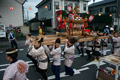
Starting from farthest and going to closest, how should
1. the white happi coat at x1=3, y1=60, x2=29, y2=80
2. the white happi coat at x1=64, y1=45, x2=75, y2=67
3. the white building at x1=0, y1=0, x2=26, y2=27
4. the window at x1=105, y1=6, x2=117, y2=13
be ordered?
the window at x1=105, y1=6, x2=117, y2=13, the white building at x1=0, y1=0, x2=26, y2=27, the white happi coat at x1=64, y1=45, x2=75, y2=67, the white happi coat at x1=3, y1=60, x2=29, y2=80

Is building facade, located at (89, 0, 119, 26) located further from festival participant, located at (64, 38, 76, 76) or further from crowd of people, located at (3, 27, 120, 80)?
festival participant, located at (64, 38, 76, 76)

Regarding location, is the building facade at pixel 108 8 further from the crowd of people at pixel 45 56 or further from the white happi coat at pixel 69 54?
the white happi coat at pixel 69 54

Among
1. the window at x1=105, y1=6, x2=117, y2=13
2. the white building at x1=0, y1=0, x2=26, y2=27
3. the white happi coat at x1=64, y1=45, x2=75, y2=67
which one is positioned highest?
the window at x1=105, y1=6, x2=117, y2=13

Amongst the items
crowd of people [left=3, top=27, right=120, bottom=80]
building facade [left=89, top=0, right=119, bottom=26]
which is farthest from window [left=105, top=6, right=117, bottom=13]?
crowd of people [left=3, top=27, right=120, bottom=80]

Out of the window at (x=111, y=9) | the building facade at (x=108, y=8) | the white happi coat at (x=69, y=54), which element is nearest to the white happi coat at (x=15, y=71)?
the white happi coat at (x=69, y=54)

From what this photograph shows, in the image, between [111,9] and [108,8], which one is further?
[108,8]

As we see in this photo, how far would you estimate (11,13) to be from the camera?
16359 millimetres

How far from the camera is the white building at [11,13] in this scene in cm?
1587

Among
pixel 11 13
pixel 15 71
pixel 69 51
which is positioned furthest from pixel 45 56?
pixel 11 13

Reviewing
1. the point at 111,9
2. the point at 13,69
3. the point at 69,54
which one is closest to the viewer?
the point at 13,69

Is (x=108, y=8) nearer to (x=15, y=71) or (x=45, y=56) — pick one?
(x=45, y=56)

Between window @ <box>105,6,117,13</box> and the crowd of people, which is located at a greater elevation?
window @ <box>105,6,117,13</box>

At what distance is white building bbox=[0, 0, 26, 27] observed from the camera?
52.1ft

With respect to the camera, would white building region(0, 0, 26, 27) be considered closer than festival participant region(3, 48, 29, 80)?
No
